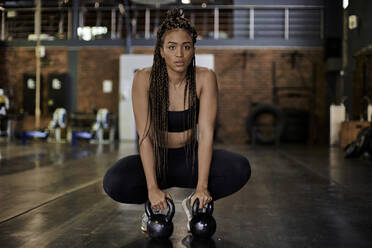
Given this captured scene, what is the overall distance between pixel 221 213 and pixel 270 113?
254 inches

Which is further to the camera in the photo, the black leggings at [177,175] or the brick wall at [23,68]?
the brick wall at [23,68]

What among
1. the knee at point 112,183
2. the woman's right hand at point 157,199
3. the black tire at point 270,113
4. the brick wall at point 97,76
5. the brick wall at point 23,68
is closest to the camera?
the woman's right hand at point 157,199

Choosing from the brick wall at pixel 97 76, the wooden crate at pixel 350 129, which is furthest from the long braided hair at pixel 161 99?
the brick wall at pixel 97 76

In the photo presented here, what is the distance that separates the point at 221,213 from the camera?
226cm

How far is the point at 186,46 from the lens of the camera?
1.64 metres

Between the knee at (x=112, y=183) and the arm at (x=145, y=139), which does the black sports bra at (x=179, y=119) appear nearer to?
the arm at (x=145, y=139)

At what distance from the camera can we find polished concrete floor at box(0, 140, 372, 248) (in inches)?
67.2

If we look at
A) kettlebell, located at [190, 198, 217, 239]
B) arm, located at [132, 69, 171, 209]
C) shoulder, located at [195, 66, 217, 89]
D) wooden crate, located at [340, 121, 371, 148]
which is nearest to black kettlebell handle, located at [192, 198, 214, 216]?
kettlebell, located at [190, 198, 217, 239]

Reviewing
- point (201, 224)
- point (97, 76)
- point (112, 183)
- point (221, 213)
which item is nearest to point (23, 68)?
point (97, 76)

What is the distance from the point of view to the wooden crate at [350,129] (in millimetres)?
6102

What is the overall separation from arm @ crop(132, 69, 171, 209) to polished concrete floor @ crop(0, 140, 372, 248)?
7.8 inches

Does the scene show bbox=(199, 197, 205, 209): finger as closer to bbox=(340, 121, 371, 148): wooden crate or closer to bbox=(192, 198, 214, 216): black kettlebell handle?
bbox=(192, 198, 214, 216): black kettlebell handle

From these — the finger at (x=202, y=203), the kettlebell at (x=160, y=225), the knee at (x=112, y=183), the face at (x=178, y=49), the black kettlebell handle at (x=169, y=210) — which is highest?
the face at (x=178, y=49)

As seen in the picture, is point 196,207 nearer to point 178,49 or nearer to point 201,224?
point 201,224
